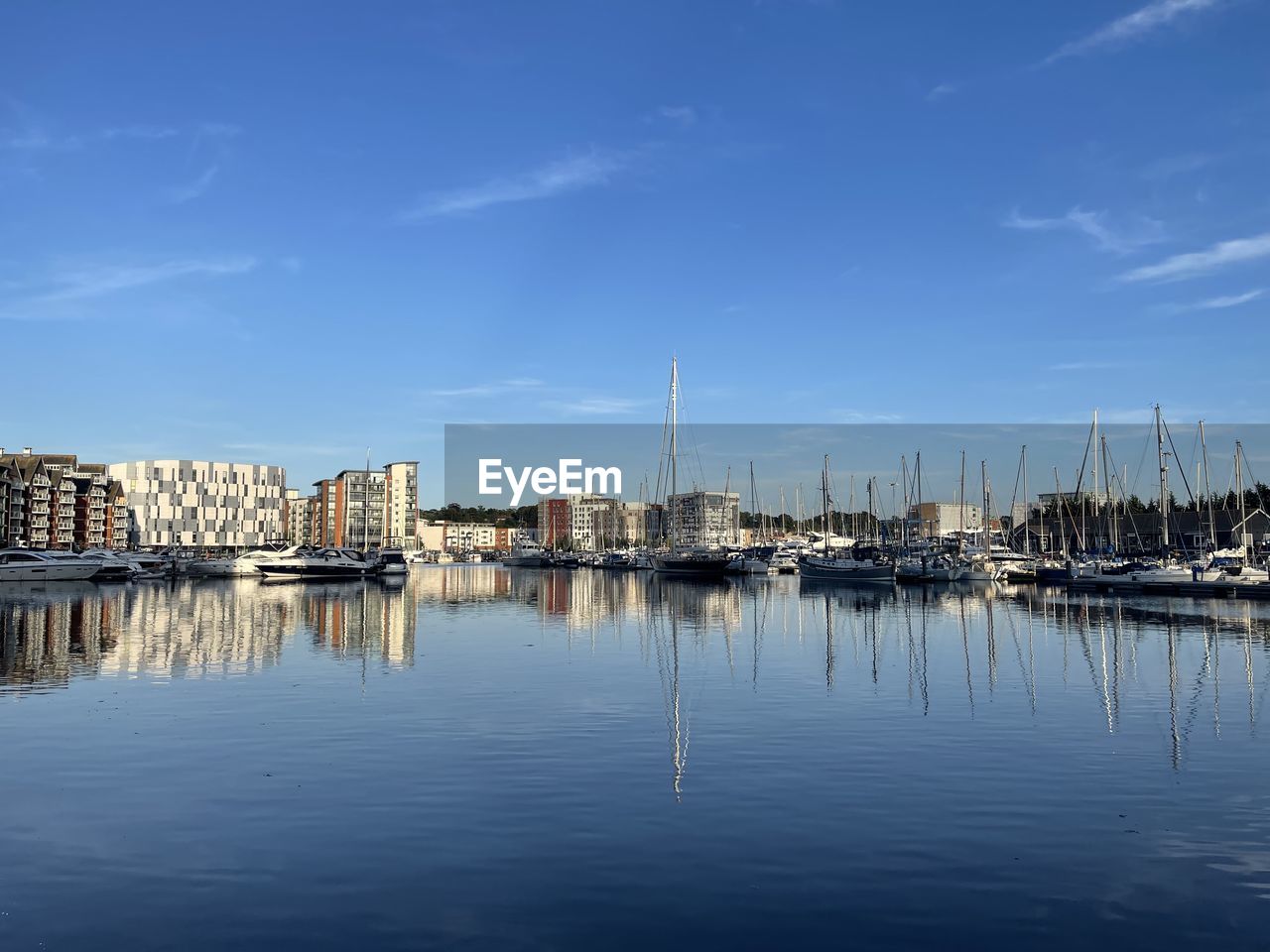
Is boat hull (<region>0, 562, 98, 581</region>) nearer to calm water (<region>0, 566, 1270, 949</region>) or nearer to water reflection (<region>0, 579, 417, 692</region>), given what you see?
water reflection (<region>0, 579, 417, 692</region>)

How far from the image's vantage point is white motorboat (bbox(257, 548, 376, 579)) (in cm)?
11569

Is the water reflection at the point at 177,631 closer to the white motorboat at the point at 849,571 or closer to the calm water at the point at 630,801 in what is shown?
the calm water at the point at 630,801

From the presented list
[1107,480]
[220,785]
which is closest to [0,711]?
[220,785]

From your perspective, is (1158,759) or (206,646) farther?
(206,646)

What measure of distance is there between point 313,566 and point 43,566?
84.0ft

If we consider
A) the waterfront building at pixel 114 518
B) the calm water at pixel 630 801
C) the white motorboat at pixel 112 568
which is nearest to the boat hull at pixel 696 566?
the white motorboat at pixel 112 568

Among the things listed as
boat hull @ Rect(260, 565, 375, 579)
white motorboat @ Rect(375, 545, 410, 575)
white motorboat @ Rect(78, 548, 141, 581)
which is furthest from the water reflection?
white motorboat @ Rect(375, 545, 410, 575)

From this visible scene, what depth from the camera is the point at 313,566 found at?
379 feet

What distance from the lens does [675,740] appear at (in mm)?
20781

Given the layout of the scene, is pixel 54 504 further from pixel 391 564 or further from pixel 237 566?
pixel 391 564

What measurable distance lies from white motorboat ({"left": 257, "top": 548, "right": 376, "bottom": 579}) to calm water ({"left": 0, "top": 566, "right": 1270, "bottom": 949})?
81.8 m

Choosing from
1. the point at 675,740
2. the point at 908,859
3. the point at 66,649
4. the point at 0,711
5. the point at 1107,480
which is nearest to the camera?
the point at 908,859

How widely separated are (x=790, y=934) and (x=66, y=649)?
3414cm

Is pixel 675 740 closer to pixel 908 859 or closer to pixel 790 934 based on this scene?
pixel 908 859
